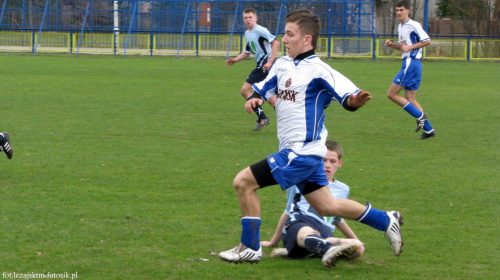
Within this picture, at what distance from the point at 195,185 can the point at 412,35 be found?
5758mm

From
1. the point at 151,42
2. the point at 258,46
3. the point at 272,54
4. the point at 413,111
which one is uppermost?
the point at 151,42

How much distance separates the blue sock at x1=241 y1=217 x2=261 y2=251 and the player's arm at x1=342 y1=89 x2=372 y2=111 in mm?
1012

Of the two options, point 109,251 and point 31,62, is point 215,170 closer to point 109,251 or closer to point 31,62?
point 109,251

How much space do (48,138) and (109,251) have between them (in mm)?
5622

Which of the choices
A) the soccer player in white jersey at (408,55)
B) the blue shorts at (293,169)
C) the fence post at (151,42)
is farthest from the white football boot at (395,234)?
the fence post at (151,42)

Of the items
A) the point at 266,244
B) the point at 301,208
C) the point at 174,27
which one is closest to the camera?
the point at 301,208

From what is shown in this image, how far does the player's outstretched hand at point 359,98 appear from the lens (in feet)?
15.2

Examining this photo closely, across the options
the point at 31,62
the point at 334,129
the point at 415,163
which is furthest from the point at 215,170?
the point at 31,62

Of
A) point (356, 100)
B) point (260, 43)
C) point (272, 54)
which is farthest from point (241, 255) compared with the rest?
point (260, 43)

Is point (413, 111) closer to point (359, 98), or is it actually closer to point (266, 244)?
point (266, 244)

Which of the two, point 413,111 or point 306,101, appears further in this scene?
point 413,111

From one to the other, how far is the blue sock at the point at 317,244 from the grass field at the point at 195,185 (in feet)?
0.38

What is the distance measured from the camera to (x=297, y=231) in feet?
16.9

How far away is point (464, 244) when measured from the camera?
5.57m
